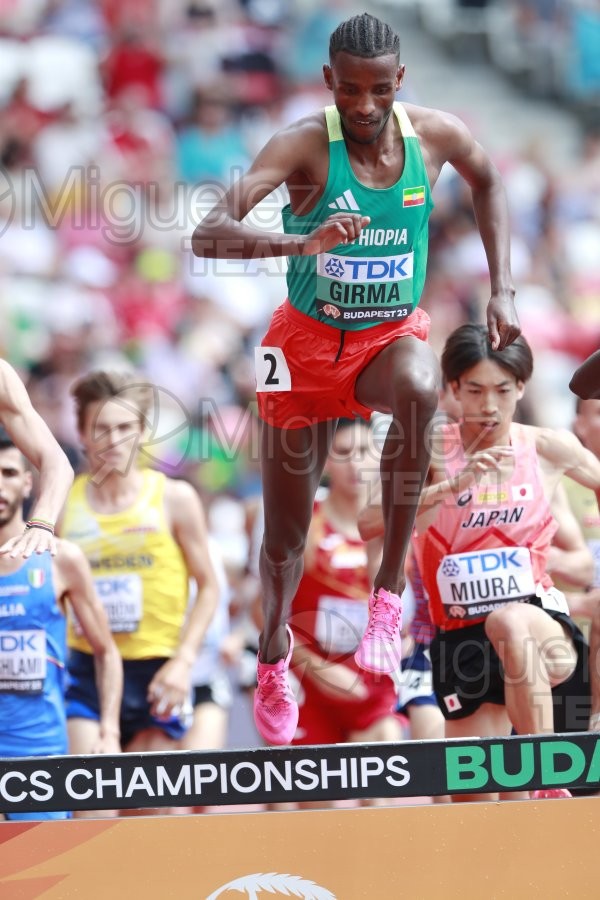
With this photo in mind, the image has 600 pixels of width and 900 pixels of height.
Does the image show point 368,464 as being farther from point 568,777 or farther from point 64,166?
point 64,166

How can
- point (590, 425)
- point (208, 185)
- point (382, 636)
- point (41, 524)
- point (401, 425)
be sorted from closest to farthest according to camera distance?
1. point (41, 524)
2. point (401, 425)
3. point (382, 636)
4. point (590, 425)
5. point (208, 185)

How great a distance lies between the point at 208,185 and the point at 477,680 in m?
6.50

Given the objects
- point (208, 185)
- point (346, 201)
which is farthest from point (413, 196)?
point (208, 185)

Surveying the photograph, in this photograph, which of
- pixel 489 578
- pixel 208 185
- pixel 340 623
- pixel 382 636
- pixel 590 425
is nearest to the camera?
pixel 382 636

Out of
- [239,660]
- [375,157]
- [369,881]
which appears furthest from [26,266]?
[369,881]

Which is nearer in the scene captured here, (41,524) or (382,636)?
(41,524)

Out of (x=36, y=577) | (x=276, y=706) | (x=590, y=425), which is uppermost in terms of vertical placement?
(x=590, y=425)

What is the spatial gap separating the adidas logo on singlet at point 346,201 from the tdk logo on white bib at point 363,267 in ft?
0.48

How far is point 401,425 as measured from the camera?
4.11 m

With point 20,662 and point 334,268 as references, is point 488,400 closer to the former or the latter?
point 334,268

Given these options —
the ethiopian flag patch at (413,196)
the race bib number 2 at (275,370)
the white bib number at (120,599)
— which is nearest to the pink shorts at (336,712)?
the white bib number at (120,599)

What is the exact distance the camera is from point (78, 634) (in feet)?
18.8

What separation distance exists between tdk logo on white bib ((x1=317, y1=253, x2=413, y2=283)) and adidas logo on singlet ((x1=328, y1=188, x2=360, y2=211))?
0.48ft

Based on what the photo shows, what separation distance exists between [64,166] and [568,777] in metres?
7.54
